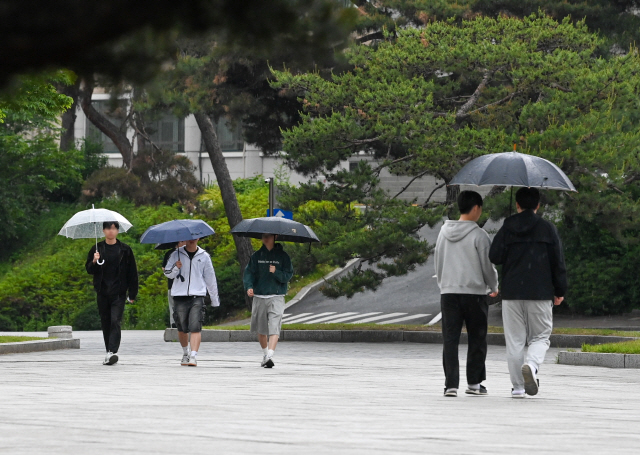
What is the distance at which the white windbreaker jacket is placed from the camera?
1344 centimetres

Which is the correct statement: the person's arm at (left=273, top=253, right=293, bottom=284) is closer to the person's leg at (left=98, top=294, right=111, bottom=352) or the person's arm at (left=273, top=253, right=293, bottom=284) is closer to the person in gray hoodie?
the person's leg at (left=98, top=294, right=111, bottom=352)

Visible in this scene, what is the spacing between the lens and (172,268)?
13516 mm

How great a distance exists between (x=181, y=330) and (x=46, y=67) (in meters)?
10.7

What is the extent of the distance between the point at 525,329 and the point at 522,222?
875 millimetres

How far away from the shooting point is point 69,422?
270 inches

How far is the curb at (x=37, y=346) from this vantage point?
1697 centimetres

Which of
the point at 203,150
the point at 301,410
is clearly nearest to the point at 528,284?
the point at 301,410

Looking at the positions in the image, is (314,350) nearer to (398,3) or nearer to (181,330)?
(181,330)

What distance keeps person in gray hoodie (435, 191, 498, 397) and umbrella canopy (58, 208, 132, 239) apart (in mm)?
6015

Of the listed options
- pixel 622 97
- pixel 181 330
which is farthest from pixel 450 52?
pixel 181 330

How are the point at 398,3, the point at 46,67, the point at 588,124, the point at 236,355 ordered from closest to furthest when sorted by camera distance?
the point at 46,67, the point at 236,355, the point at 588,124, the point at 398,3

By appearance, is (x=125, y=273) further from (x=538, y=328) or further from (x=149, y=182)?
(x=149, y=182)

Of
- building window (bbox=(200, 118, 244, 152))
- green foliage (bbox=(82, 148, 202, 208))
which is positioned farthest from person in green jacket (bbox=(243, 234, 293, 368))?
building window (bbox=(200, 118, 244, 152))

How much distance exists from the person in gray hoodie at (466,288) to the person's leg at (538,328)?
0.39m
